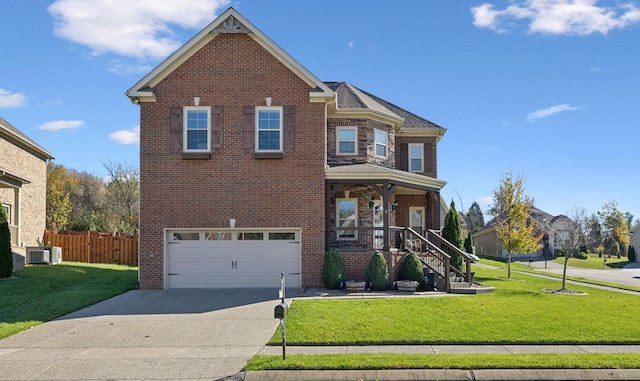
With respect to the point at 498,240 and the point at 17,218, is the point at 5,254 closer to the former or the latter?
the point at 17,218

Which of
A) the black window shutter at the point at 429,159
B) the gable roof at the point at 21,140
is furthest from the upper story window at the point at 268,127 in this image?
the gable roof at the point at 21,140

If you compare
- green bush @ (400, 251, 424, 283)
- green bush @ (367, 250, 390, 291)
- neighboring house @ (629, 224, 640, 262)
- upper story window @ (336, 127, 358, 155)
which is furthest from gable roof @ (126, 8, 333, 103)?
neighboring house @ (629, 224, 640, 262)

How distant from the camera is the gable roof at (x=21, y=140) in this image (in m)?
27.1

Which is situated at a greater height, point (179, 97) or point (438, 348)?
point (179, 97)

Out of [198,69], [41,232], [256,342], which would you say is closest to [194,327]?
[256,342]

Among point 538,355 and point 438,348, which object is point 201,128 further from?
point 538,355

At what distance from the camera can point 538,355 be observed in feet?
32.1

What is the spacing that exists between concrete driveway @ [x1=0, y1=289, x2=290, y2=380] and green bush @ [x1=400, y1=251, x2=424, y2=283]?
4.45 meters

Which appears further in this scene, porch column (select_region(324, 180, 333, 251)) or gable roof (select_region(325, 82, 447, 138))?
gable roof (select_region(325, 82, 447, 138))

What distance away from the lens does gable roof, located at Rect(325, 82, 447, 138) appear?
72.2 feet

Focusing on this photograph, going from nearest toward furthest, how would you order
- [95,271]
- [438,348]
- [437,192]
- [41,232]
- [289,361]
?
Answer: [289,361] < [438,348] < [437,192] < [95,271] < [41,232]

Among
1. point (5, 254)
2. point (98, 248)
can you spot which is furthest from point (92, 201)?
point (5, 254)

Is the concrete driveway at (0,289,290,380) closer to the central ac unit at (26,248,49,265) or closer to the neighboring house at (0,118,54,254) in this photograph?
the central ac unit at (26,248,49,265)

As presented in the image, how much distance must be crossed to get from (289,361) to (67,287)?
12578mm
